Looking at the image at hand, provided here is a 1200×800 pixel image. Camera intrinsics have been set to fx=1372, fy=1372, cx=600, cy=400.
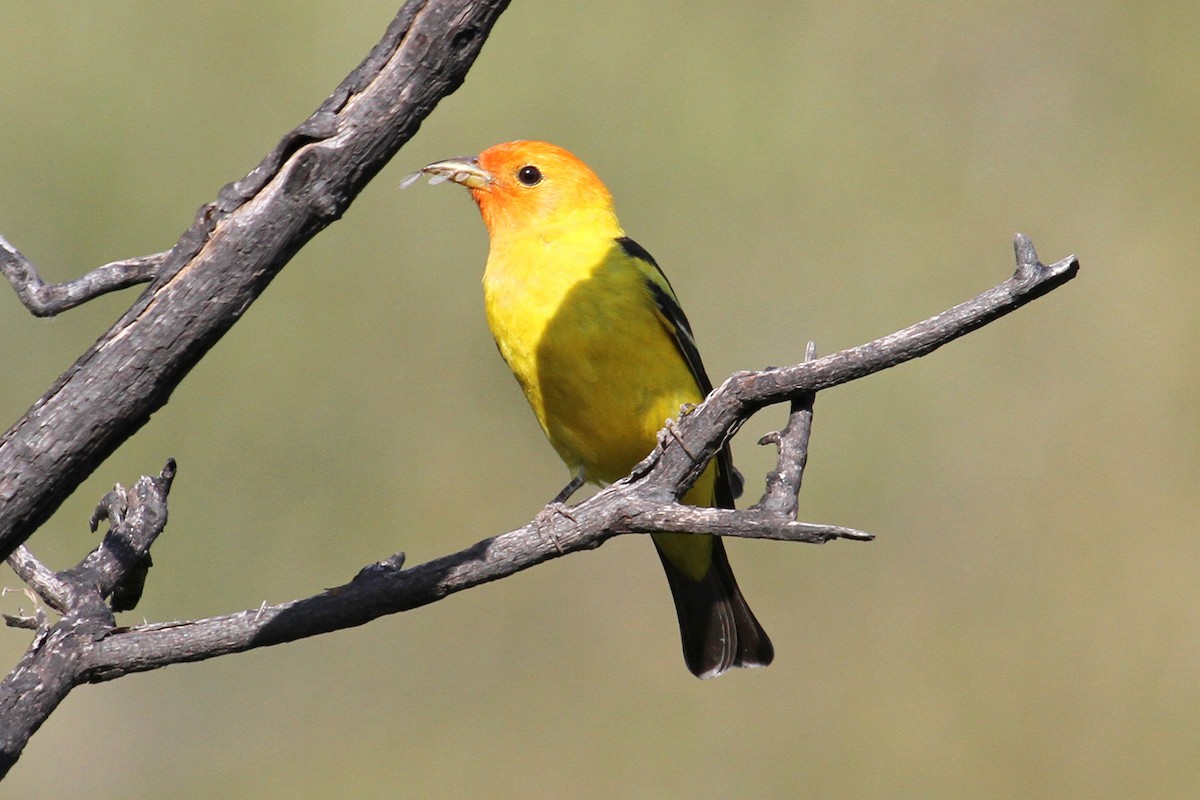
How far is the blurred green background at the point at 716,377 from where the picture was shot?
694cm

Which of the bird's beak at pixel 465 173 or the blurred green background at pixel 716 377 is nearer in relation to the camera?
the bird's beak at pixel 465 173

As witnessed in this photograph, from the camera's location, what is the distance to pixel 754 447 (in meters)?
7.56

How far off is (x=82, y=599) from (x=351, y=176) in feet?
4.12

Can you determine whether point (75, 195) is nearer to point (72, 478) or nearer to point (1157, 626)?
point (72, 478)

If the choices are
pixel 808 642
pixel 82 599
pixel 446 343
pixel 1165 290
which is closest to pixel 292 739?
pixel 446 343

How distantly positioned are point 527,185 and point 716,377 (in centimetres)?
256

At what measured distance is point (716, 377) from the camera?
738 cm

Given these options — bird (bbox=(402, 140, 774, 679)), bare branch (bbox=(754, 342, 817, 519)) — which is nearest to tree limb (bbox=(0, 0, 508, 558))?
bare branch (bbox=(754, 342, 817, 519))

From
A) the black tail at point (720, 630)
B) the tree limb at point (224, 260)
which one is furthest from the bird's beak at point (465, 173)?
the tree limb at point (224, 260)

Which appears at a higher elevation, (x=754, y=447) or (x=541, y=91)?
(x=541, y=91)

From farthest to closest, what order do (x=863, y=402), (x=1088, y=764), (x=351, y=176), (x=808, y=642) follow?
1. (x=863, y=402)
2. (x=808, y=642)
3. (x=1088, y=764)
4. (x=351, y=176)

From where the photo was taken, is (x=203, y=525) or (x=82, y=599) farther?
(x=203, y=525)

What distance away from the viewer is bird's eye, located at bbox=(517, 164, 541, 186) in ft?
16.7

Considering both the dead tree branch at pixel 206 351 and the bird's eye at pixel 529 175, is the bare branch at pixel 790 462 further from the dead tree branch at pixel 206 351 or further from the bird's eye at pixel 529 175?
the bird's eye at pixel 529 175
